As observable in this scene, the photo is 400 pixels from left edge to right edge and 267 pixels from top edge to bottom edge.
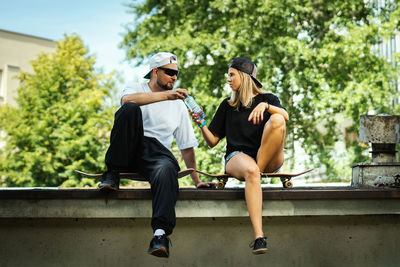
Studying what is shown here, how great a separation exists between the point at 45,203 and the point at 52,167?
61.6 feet

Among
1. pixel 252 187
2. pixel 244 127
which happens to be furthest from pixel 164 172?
pixel 244 127

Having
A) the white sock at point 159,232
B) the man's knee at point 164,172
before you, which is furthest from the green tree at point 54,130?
the white sock at point 159,232

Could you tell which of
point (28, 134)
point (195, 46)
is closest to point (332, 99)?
point (195, 46)

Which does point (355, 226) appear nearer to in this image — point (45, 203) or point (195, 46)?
point (45, 203)

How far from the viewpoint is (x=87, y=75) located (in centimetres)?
2777

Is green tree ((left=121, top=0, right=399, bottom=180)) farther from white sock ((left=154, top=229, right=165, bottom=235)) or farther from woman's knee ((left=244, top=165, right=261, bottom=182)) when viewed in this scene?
white sock ((left=154, top=229, right=165, bottom=235))

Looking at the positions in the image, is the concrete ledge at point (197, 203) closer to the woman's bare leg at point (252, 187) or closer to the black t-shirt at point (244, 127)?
the woman's bare leg at point (252, 187)

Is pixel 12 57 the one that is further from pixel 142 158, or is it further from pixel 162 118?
pixel 142 158

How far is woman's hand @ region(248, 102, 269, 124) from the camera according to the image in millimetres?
3898

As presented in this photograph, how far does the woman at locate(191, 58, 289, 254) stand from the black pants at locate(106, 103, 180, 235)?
53 centimetres

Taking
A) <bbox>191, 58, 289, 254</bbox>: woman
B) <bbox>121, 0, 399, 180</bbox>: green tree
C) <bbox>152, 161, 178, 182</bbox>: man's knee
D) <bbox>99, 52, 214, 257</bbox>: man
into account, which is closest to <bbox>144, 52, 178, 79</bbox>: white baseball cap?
<bbox>99, 52, 214, 257</bbox>: man

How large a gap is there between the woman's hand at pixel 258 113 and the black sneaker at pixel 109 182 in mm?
1180

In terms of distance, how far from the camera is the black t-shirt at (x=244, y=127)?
168 inches

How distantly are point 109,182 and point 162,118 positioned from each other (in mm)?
802
